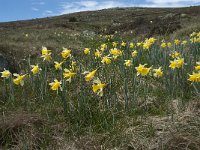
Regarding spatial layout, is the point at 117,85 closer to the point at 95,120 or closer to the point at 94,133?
the point at 95,120

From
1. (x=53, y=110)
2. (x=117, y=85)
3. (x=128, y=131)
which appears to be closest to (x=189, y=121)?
(x=128, y=131)

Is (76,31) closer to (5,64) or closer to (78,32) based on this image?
(78,32)

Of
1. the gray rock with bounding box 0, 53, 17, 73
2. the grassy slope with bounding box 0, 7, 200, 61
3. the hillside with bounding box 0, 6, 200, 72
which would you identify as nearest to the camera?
the gray rock with bounding box 0, 53, 17, 73

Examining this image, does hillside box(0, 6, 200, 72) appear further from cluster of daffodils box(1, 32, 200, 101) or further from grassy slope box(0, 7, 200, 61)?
cluster of daffodils box(1, 32, 200, 101)

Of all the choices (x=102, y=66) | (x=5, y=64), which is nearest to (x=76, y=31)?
(x=5, y=64)

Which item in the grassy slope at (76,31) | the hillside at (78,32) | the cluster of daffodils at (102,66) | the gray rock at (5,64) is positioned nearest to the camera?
the cluster of daffodils at (102,66)

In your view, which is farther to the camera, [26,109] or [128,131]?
Result: [26,109]

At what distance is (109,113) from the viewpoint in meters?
3.52

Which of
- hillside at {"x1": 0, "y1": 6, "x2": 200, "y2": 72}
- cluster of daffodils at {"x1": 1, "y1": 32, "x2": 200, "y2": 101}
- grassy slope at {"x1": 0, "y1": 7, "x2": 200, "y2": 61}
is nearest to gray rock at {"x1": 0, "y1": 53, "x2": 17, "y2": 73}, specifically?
hillside at {"x1": 0, "y1": 6, "x2": 200, "y2": 72}

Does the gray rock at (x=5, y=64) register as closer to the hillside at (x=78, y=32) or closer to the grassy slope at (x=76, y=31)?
the hillside at (x=78, y=32)

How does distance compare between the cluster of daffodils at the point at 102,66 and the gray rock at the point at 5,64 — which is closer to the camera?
the cluster of daffodils at the point at 102,66

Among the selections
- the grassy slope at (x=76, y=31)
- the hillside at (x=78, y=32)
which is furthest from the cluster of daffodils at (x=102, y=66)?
the grassy slope at (x=76, y=31)

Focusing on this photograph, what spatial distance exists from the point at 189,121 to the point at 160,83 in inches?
68.9

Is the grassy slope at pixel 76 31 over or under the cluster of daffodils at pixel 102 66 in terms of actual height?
under
